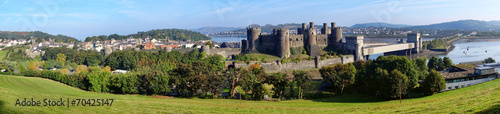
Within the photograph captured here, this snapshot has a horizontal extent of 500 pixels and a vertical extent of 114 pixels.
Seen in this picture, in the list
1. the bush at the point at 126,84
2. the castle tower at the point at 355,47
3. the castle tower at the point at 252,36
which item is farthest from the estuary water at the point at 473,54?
the bush at the point at 126,84

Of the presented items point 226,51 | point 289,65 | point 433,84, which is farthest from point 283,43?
point 433,84

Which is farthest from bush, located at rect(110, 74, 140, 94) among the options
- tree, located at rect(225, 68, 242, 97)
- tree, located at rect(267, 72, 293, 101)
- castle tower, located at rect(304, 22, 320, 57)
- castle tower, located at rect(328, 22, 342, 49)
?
castle tower, located at rect(328, 22, 342, 49)

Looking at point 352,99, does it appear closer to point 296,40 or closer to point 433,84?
point 433,84

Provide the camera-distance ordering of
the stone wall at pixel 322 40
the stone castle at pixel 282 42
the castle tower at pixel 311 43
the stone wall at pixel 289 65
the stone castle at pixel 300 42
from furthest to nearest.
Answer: the stone wall at pixel 322 40 < the castle tower at pixel 311 43 < the stone castle at pixel 300 42 < the stone castle at pixel 282 42 < the stone wall at pixel 289 65

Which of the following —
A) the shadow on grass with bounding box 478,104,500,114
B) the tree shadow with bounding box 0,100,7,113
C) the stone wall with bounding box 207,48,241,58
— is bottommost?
the shadow on grass with bounding box 478,104,500,114

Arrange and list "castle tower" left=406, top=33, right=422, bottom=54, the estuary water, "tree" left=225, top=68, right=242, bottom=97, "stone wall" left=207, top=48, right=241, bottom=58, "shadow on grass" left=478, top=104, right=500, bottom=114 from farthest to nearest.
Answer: "castle tower" left=406, top=33, right=422, bottom=54 < the estuary water < "stone wall" left=207, top=48, right=241, bottom=58 < "tree" left=225, top=68, right=242, bottom=97 < "shadow on grass" left=478, top=104, right=500, bottom=114

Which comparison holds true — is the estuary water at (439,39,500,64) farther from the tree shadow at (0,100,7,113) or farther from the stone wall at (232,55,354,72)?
the tree shadow at (0,100,7,113)

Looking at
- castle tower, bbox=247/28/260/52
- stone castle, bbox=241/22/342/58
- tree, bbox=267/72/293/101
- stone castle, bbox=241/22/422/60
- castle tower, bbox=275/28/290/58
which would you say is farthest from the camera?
castle tower, bbox=247/28/260/52

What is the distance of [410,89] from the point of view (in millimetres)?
24609

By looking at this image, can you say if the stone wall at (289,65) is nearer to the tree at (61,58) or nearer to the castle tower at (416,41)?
the castle tower at (416,41)

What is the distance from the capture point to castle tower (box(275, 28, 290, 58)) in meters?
45.4

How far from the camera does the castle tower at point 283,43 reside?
4544 cm

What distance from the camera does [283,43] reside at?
45469mm

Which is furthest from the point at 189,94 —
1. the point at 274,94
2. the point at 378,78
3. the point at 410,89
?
the point at 410,89
